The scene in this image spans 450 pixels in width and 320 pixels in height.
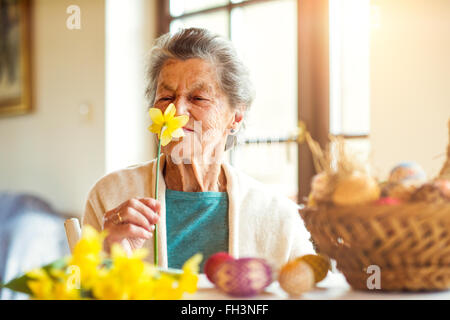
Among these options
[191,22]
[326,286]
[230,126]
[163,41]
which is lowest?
[326,286]

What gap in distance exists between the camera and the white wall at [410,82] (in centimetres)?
174

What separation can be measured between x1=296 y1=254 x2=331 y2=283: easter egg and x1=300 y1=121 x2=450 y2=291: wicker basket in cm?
4

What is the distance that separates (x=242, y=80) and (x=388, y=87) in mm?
774

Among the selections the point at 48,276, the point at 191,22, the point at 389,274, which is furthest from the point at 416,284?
the point at 191,22

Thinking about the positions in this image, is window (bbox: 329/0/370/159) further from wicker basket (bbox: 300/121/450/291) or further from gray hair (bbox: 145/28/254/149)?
wicker basket (bbox: 300/121/450/291)

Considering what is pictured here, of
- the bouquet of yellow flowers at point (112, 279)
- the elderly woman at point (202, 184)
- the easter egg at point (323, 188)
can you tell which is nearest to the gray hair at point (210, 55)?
the elderly woman at point (202, 184)

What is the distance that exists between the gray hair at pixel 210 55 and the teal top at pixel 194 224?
27 centimetres

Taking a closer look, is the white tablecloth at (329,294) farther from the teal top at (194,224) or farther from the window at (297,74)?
the window at (297,74)

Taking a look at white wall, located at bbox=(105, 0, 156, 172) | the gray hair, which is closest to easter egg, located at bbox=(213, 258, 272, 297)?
the gray hair

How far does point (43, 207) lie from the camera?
127 inches

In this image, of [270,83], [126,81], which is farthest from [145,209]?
[126,81]

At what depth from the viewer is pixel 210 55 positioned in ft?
4.26

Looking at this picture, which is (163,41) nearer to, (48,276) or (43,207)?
(48,276)

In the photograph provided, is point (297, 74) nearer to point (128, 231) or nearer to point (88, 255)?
point (128, 231)
